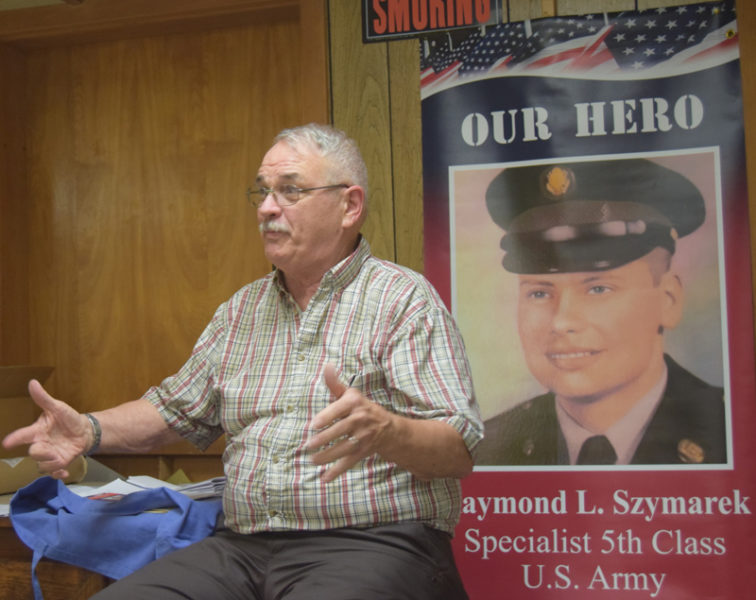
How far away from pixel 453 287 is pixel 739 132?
0.90 metres

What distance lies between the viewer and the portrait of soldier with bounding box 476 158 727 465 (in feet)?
7.44

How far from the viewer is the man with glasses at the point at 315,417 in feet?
4.97

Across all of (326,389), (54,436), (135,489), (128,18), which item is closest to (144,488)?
(135,489)

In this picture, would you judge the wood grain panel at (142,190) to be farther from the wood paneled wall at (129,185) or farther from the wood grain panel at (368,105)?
the wood grain panel at (368,105)

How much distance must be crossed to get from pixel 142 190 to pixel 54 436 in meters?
1.33

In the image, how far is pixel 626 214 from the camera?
2305 millimetres

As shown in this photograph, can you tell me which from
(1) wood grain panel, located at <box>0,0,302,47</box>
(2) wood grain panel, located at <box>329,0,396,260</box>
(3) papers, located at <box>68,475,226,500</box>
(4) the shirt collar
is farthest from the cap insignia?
(3) papers, located at <box>68,475,226,500</box>

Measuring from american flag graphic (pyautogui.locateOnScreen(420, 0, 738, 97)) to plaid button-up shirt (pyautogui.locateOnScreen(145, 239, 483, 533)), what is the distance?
85 cm

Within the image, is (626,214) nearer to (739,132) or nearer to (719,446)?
(739,132)

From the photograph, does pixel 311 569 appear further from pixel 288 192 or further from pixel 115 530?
pixel 288 192

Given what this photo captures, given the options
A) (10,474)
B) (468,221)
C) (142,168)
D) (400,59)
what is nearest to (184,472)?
(10,474)

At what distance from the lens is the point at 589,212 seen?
2.32m

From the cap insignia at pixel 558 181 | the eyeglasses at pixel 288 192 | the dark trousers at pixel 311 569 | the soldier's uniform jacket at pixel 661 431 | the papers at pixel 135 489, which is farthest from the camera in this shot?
the cap insignia at pixel 558 181

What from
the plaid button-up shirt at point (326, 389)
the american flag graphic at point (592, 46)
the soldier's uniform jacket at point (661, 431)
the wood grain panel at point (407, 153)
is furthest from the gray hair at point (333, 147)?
the soldier's uniform jacket at point (661, 431)
